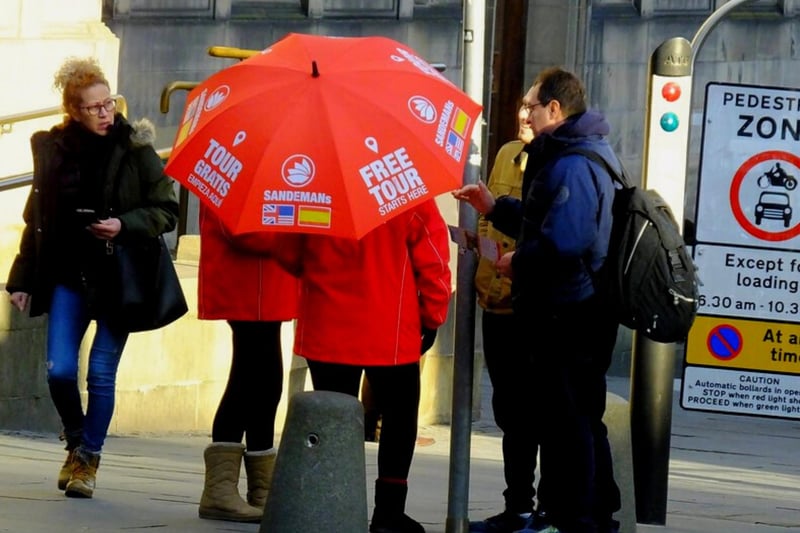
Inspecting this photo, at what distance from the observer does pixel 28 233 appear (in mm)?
8172

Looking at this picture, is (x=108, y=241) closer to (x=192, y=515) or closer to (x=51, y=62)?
(x=192, y=515)

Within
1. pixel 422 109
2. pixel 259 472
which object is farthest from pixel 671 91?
pixel 259 472

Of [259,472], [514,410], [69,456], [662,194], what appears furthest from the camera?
[662,194]

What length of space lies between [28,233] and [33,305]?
290 mm

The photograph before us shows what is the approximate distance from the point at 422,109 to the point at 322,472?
1307 mm

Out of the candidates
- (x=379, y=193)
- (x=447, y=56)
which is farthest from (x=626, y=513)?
(x=447, y=56)

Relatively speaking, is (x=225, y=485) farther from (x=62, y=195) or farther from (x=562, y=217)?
(x=562, y=217)

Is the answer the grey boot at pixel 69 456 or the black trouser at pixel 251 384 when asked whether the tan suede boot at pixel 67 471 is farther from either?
the black trouser at pixel 251 384

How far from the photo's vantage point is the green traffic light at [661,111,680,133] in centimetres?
880

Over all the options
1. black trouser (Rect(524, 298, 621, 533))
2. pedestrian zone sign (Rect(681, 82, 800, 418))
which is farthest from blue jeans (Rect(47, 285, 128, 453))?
pedestrian zone sign (Rect(681, 82, 800, 418))

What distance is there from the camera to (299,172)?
6906 mm

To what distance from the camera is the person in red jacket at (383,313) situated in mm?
7293

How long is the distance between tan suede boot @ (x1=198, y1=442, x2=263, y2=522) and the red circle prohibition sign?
250 cm

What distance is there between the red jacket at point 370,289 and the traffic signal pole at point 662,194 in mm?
1732
